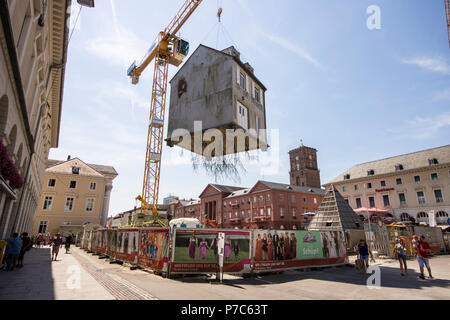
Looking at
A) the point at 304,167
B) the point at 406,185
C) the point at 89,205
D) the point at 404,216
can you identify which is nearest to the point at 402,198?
the point at 406,185

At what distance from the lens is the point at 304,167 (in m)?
93.2

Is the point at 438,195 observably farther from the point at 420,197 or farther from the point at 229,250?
the point at 229,250

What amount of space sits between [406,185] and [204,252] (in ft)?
159

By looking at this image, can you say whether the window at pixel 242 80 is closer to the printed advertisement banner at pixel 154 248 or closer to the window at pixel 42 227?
the printed advertisement banner at pixel 154 248

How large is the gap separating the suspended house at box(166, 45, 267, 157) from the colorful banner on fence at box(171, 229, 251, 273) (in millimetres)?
3895

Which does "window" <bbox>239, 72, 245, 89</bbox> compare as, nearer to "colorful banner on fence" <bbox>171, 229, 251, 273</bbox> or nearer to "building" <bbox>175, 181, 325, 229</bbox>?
"colorful banner on fence" <bbox>171, 229, 251, 273</bbox>

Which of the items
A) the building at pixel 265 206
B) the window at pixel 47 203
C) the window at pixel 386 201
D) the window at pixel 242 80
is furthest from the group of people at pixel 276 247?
the window at pixel 47 203

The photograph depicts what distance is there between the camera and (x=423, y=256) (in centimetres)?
1096

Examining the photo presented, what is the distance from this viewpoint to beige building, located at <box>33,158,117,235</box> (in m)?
43.1

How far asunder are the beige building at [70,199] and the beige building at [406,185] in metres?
51.5

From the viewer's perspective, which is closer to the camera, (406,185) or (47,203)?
(47,203)

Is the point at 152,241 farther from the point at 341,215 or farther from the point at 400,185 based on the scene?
the point at 400,185

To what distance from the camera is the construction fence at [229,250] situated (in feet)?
36.3
